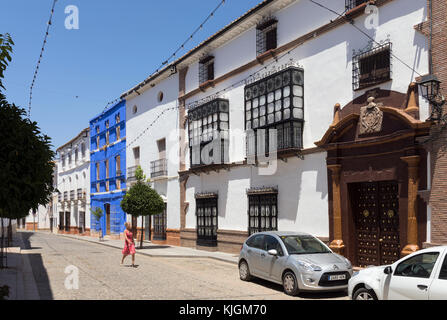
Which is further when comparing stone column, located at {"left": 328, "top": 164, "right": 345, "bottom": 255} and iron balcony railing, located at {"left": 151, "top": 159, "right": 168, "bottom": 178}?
iron balcony railing, located at {"left": 151, "top": 159, "right": 168, "bottom": 178}

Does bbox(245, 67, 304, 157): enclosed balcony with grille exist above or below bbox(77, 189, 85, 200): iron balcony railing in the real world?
above

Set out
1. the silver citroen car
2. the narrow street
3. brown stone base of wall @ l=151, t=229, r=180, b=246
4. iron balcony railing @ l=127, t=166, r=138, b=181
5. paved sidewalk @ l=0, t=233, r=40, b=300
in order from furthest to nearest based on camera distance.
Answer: iron balcony railing @ l=127, t=166, r=138, b=181 → brown stone base of wall @ l=151, t=229, r=180, b=246 → the narrow street → the silver citroen car → paved sidewalk @ l=0, t=233, r=40, b=300

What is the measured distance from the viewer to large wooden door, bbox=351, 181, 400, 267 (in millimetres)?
12828

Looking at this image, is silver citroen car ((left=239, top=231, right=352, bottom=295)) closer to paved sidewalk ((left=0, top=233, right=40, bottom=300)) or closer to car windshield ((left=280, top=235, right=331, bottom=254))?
car windshield ((left=280, top=235, right=331, bottom=254))

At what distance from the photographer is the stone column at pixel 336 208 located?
13996 mm

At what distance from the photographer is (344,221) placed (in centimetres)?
1407

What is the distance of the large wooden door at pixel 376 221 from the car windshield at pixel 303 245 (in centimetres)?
253

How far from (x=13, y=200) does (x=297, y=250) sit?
21.7 ft

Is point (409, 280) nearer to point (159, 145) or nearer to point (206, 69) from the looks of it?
point (206, 69)

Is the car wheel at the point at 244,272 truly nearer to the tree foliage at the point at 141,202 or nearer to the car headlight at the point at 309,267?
the car headlight at the point at 309,267

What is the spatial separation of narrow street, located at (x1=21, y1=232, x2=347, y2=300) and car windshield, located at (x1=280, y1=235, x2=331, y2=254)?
1062 mm

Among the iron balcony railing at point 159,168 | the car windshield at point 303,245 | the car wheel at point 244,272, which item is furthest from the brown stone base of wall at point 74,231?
the car windshield at point 303,245

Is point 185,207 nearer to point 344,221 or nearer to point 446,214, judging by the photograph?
point 344,221

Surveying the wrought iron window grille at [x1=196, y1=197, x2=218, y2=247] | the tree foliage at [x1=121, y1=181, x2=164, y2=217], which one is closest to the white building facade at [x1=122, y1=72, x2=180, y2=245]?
the tree foliage at [x1=121, y1=181, x2=164, y2=217]
